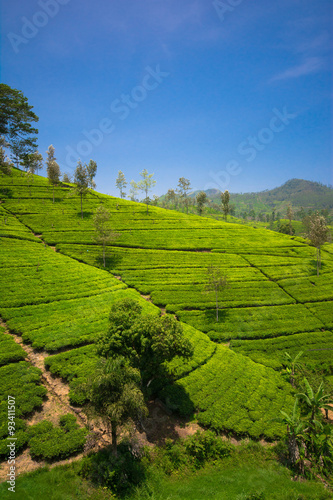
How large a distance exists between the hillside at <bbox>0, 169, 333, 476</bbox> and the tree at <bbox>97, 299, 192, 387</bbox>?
161 inches

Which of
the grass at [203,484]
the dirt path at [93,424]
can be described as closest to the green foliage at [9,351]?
the dirt path at [93,424]

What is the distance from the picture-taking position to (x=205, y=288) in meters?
46.8

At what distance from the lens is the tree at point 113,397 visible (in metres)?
17.1

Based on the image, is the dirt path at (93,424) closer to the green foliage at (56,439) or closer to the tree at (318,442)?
the green foliage at (56,439)

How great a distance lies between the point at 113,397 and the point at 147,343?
5.81m

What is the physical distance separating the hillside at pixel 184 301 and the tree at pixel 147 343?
409 cm

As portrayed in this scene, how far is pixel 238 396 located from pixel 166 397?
8.00 metres

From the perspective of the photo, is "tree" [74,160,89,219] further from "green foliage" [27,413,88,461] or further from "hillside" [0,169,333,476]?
"green foliage" [27,413,88,461]

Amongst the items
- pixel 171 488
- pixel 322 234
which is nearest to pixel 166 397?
pixel 171 488

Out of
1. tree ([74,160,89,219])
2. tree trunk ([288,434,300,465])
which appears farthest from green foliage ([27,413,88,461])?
tree ([74,160,89,219])

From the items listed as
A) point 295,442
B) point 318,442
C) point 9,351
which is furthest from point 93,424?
point 318,442

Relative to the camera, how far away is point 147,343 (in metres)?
22.6

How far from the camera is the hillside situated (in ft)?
81.7

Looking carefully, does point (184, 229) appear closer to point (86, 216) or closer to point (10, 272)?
point (86, 216)
